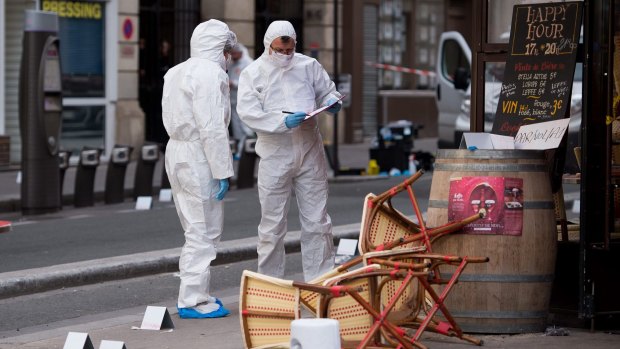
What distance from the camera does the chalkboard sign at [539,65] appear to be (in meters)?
7.78

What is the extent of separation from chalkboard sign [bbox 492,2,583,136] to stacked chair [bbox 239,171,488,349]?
0.91 meters

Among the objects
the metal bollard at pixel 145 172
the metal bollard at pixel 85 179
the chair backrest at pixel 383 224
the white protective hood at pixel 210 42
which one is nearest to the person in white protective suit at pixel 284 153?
the white protective hood at pixel 210 42

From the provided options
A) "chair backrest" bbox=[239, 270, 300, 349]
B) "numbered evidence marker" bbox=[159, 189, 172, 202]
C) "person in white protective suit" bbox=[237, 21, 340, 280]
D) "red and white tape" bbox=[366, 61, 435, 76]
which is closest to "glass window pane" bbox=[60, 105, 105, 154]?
"numbered evidence marker" bbox=[159, 189, 172, 202]

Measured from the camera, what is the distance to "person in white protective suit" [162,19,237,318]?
8.55 metres

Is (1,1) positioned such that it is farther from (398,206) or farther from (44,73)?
(398,206)

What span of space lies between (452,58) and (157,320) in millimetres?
16366

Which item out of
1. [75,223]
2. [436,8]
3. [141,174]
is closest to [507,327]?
[75,223]

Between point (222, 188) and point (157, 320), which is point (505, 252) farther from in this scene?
point (157, 320)

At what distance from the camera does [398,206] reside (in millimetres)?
15594

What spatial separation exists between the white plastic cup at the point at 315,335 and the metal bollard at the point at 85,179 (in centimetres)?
1142

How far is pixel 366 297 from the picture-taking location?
675 cm

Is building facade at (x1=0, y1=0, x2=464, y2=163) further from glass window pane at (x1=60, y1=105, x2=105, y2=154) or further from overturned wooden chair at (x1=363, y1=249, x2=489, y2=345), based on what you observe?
overturned wooden chair at (x1=363, y1=249, x2=489, y2=345)

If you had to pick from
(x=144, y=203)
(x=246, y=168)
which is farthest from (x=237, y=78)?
(x=144, y=203)

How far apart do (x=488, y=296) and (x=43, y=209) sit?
9122mm
